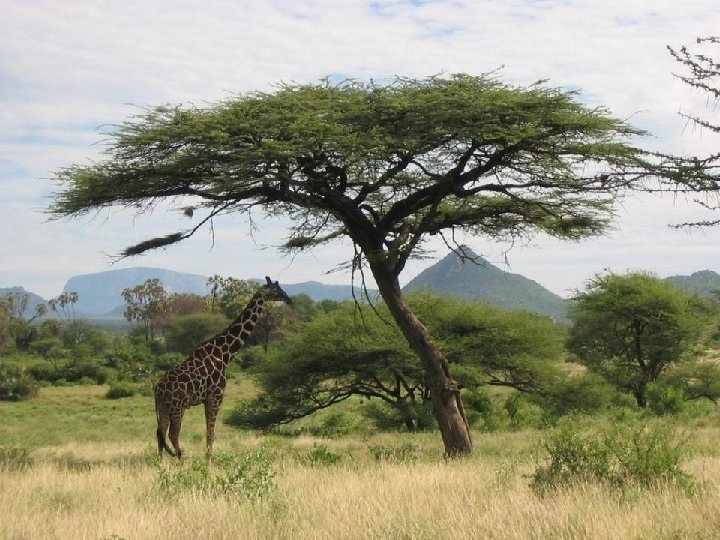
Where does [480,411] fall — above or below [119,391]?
above

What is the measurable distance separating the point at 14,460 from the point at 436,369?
22.6 ft

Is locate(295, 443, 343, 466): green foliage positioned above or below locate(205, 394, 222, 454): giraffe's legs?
below

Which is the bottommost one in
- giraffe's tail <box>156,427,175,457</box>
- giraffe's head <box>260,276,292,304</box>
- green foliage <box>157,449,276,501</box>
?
giraffe's tail <box>156,427,175,457</box>

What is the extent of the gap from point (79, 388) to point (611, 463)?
173 feet

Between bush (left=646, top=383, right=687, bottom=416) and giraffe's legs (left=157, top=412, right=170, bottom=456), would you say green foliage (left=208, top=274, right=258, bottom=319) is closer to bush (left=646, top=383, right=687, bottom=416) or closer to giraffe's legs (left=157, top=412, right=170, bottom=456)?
bush (left=646, top=383, right=687, bottom=416)

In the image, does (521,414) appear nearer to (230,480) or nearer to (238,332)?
(238,332)

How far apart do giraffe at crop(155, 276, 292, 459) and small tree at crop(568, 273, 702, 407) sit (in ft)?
65.2

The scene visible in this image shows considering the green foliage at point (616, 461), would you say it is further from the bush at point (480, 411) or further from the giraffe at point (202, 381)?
the bush at point (480, 411)

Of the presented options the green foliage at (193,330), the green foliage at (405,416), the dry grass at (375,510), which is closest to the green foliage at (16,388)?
the green foliage at (193,330)

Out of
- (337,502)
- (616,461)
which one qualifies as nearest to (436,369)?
(616,461)

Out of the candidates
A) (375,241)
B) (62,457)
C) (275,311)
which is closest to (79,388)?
(275,311)

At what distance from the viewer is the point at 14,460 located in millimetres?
13742

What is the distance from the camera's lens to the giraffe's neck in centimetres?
1517

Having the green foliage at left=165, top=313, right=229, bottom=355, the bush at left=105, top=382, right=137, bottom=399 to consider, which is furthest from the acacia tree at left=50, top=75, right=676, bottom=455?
the green foliage at left=165, top=313, right=229, bottom=355
